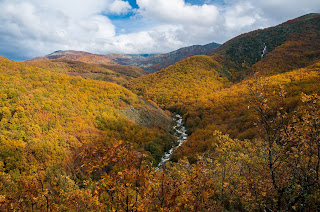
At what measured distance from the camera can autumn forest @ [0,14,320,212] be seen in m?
5.91

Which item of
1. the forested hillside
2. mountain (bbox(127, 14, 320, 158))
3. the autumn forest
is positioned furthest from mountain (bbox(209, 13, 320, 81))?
the autumn forest

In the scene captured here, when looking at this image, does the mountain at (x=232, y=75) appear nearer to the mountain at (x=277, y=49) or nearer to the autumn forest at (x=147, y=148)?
the mountain at (x=277, y=49)

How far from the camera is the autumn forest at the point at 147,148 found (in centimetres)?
591

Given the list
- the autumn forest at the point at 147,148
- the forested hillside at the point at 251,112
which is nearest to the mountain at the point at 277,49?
the forested hillside at the point at 251,112

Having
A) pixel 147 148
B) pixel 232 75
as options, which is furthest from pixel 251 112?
pixel 232 75

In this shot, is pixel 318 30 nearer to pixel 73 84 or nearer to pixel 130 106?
pixel 130 106

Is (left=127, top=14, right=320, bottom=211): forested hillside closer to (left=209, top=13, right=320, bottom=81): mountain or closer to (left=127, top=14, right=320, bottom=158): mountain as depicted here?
(left=127, top=14, right=320, bottom=158): mountain

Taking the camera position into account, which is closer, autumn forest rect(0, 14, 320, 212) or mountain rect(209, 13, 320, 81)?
autumn forest rect(0, 14, 320, 212)

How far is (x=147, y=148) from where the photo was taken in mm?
49281

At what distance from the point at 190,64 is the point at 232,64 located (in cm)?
4742

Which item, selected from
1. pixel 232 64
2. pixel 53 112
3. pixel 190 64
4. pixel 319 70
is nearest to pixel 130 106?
pixel 53 112

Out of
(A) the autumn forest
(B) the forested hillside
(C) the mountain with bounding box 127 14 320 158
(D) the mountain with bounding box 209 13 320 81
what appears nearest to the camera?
(A) the autumn forest

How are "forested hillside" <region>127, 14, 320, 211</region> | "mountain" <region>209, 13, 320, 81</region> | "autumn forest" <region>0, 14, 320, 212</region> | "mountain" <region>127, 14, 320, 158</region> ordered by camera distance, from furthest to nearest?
"mountain" <region>209, 13, 320, 81</region> → "mountain" <region>127, 14, 320, 158</region> → "forested hillside" <region>127, 14, 320, 211</region> → "autumn forest" <region>0, 14, 320, 212</region>

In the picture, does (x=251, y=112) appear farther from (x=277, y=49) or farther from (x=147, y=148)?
(x=277, y=49)
